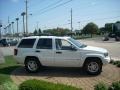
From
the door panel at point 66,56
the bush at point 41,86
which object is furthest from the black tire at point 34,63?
the bush at point 41,86

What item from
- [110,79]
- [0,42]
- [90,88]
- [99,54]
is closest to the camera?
[90,88]

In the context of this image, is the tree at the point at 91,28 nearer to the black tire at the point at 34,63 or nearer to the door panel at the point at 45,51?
the door panel at the point at 45,51

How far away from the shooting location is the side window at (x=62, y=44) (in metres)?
11.6

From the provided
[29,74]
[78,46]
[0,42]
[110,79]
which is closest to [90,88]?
[110,79]

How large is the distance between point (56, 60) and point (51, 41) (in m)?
0.97

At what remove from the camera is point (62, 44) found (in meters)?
12.0

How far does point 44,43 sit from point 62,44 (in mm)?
873

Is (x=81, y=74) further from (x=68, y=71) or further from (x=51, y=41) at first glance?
(x=51, y=41)

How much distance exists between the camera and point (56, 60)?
11555 millimetres

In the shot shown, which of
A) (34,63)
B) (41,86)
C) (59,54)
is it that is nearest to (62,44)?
(59,54)

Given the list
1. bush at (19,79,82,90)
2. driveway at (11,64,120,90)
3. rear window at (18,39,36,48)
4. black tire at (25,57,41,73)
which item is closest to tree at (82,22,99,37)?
driveway at (11,64,120,90)

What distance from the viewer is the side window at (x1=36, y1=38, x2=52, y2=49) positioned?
1183cm

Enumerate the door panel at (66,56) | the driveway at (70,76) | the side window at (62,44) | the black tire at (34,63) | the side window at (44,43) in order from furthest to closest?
Result: the black tire at (34,63) → the side window at (44,43) → the side window at (62,44) → the door panel at (66,56) → the driveway at (70,76)

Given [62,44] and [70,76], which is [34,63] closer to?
[62,44]
